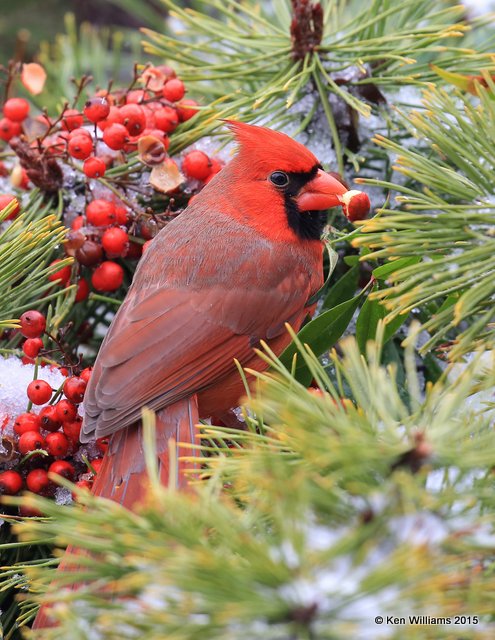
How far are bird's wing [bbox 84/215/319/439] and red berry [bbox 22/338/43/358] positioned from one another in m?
0.14

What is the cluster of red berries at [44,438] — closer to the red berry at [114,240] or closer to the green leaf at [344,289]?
the red berry at [114,240]

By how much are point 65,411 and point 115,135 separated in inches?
27.6

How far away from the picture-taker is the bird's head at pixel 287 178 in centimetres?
216

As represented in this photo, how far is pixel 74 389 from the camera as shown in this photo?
182cm

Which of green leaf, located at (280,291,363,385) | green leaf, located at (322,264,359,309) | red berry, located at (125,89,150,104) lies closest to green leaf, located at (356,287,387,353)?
green leaf, located at (280,291,363,385)

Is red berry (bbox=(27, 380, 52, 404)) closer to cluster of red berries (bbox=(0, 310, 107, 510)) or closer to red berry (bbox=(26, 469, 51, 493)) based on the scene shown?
cluster of red berries (bbox=(0, 310, 107, 510))

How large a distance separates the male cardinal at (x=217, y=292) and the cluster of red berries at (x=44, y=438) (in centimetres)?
6

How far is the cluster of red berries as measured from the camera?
1.67 metres

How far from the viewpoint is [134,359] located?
1.98 metres

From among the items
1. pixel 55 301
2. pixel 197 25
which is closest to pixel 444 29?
pixel 197 25

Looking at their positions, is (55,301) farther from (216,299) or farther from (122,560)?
(122,560)

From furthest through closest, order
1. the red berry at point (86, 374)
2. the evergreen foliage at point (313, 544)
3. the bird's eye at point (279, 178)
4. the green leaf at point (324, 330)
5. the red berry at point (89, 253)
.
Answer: the bird's eye at point (279, 178) < the red berry at point (89, 253) < the red berry at point (86, 374) < the green leaf at point (324, 330) < the evergreen foliage at point (313, 544)

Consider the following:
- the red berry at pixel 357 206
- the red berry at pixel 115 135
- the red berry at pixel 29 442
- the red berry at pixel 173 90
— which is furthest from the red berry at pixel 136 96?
the red berry at pixel 29 442

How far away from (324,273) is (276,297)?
212mm
